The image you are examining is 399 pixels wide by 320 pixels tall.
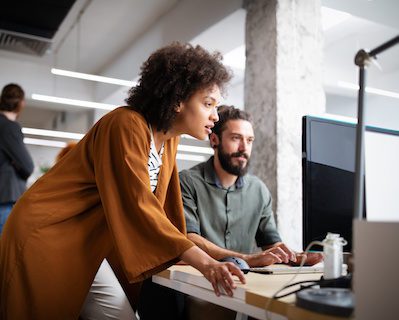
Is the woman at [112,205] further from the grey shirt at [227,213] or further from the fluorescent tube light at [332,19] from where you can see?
the fluorescent tube light at [332,19]

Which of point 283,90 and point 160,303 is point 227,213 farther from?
point 283,90

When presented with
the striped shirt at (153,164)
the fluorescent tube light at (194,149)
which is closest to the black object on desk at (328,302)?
the striped shirt at (153,164)

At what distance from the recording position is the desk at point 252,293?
0.77 m

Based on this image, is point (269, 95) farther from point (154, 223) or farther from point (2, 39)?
point (2, 39)

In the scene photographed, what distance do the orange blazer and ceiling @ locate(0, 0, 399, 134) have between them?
2819mm

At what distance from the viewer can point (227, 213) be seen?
6.74 feet

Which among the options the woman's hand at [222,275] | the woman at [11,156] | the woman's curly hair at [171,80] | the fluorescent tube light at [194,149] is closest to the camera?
the woman's hand at [222,275]

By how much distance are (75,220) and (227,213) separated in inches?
32.8

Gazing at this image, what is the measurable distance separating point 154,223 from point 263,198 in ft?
3.56

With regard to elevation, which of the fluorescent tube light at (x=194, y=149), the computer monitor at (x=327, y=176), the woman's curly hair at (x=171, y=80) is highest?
the fluorescent tube light at (x=194, y=149)

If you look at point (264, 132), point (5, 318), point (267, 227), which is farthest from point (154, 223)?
point (264, 132)

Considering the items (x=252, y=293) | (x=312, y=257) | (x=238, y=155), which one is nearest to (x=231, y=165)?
(x=238, y=155)

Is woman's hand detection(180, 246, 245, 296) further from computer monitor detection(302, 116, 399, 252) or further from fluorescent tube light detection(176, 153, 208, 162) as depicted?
fluorescent tube light detection(176, 153, 208, 162)

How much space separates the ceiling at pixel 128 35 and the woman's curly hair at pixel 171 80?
7.86 ft
